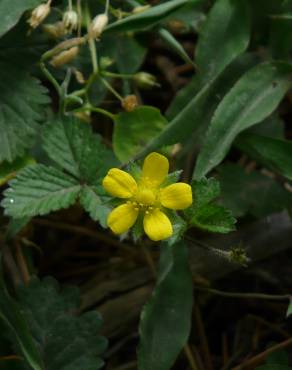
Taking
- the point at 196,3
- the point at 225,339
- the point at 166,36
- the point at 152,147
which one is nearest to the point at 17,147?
the point at 152,147

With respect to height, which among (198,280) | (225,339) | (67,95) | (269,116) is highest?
(67,95)

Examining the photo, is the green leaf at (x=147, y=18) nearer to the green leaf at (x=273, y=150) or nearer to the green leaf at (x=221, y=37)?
the green leaf at (x=221, y=37)

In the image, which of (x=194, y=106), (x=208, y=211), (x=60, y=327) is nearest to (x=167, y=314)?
(x=60, y=327)

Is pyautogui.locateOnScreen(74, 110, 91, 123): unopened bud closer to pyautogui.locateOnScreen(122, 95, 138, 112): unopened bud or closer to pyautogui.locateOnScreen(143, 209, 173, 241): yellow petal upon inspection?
pyautogui.locateOnScreen(122, 95, 138, 112): unopened bud

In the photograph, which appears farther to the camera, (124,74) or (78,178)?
(124,74)

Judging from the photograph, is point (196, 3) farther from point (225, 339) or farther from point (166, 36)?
point (225, 339)

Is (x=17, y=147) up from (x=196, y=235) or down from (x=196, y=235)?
up

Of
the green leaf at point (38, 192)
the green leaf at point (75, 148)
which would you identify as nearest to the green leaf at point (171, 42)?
the green leaf at point (75, 148)
